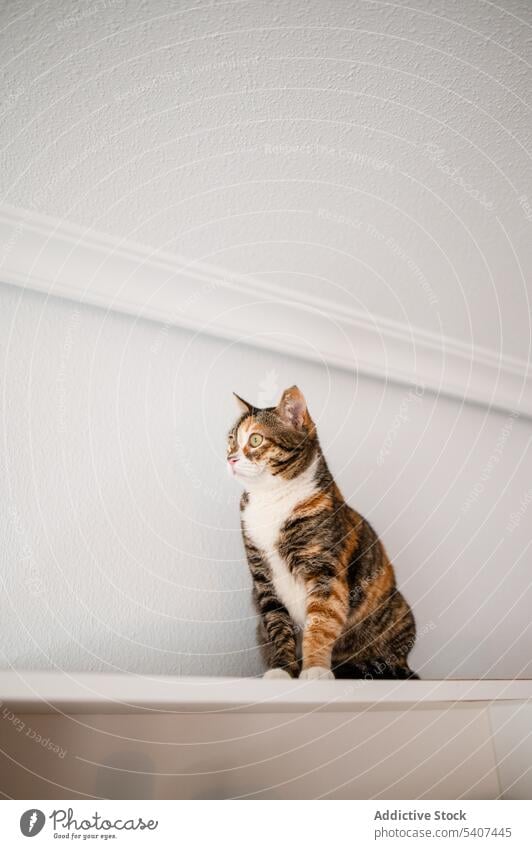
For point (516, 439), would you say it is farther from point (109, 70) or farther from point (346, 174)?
point (109, 70)

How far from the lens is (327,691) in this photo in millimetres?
674

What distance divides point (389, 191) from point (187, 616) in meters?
0.74

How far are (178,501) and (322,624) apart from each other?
32cm

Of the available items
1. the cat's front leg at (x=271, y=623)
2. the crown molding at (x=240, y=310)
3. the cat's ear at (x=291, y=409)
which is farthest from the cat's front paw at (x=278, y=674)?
the crown molding at (x=240, y=310)

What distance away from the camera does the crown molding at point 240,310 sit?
37.0 inches

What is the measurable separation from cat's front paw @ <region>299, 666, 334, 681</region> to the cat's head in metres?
0.25

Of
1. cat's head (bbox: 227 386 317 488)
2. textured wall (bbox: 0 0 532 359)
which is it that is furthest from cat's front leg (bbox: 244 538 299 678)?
textured wall (bbox: 0 0 532 359)

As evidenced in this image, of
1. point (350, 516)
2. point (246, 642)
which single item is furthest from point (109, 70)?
point (246, 642)

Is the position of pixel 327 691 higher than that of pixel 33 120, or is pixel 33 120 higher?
pixel 33 120

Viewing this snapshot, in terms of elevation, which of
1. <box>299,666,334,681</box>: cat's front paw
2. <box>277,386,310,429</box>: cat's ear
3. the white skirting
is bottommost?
the white skirting

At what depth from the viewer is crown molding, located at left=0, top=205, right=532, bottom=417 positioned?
0.94m

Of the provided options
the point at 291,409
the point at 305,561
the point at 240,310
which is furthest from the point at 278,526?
the point at 240,310

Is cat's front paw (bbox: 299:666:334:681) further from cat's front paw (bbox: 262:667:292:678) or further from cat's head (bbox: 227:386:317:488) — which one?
cat's head (bbox: 227:386:317:488)

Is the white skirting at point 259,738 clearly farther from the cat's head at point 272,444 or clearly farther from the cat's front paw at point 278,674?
the cat's head at point 272,444
